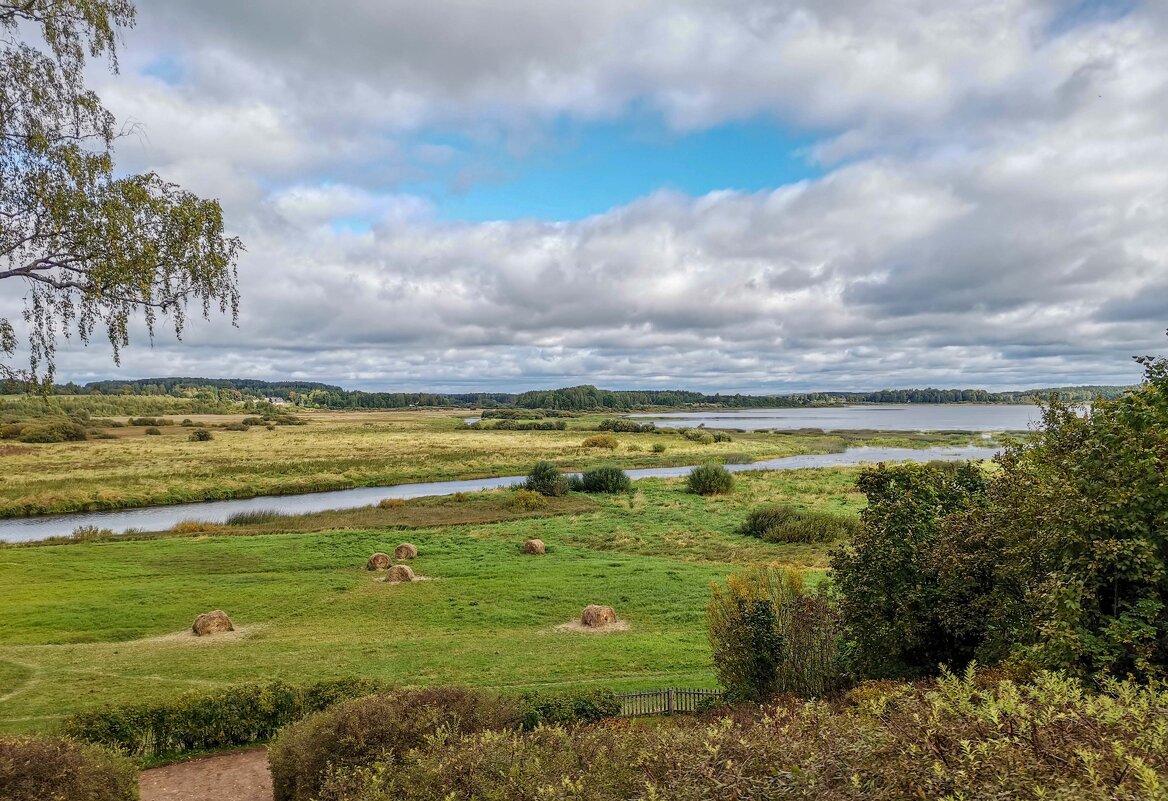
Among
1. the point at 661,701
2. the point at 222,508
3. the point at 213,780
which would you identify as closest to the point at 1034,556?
the point at 661,701

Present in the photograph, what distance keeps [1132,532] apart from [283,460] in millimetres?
84778

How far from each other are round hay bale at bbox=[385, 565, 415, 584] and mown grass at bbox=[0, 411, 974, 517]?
132ft

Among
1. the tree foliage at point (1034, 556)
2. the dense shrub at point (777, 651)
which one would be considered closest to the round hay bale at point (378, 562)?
the dense shrub at point (777, 651)

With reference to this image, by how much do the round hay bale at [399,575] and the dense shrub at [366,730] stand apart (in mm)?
18909

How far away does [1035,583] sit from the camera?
10.1 m

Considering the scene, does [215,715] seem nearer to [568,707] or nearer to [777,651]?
[568,707]

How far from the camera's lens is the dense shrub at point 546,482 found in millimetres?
58312

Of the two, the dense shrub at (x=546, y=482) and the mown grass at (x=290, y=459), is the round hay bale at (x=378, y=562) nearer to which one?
the dense shrub at (x=546, y=482)

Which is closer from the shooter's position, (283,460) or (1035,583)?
(1035,583)

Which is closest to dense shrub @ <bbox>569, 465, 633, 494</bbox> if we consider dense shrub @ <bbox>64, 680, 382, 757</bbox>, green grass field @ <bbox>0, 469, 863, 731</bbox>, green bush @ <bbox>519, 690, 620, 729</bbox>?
green grass field @ <bbox>0, 469, 863, 731</bbox>

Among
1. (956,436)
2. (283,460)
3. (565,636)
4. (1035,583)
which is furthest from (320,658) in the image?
(956,436)

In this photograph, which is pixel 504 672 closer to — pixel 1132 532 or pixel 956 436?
pixel 1132 532

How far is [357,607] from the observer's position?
24.9m

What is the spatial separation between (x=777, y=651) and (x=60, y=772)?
1269 cm
